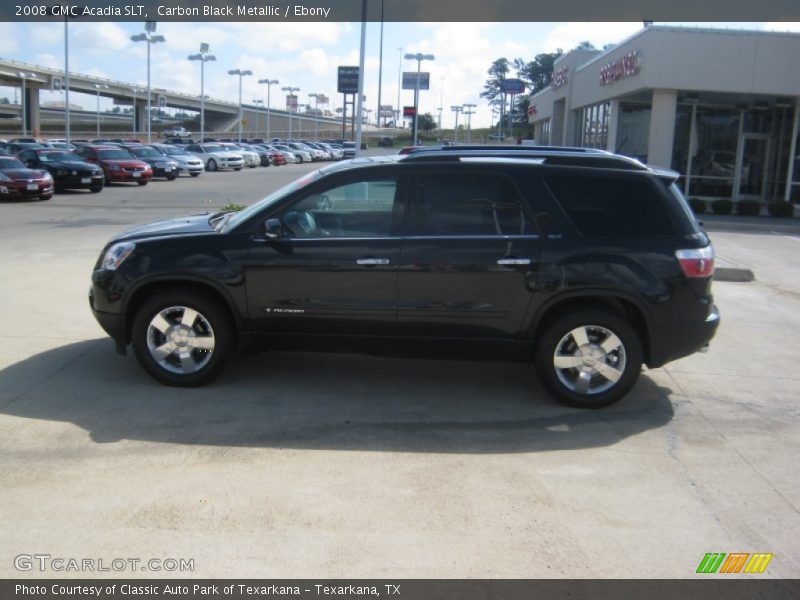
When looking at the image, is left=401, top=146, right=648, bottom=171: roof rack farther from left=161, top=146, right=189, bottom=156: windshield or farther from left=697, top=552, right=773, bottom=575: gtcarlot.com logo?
left=161, top=146, right=189, bottom=156: windshield

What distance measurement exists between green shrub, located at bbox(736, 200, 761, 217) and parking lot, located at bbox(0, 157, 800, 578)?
61.0 feet

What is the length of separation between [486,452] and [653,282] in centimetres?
189

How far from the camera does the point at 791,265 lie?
14398 mm

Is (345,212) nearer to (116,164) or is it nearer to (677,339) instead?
(677,339)

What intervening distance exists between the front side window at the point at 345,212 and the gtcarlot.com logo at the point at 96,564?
9.72 ft

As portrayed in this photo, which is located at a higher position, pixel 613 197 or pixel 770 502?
pixel 613 197

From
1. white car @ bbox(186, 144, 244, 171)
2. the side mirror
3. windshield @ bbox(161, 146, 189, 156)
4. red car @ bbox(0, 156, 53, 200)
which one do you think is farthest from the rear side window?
white car @ bbox(186, 144, 244, 171)

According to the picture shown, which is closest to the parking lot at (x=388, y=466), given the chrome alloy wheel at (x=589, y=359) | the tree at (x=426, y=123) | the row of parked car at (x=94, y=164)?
the chrome alloy wheel at (x=589, y=359)

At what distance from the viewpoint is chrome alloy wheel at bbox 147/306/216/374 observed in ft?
20.4

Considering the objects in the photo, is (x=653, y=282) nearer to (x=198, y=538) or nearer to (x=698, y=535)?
(x=698, y=535)

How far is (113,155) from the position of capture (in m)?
33.0

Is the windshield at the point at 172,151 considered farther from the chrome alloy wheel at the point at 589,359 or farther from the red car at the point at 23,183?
the chrome alloy wheel at the point at 589,359
